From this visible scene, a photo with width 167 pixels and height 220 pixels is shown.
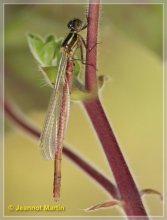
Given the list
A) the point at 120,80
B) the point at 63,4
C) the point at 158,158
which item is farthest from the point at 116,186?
the point at 63,4

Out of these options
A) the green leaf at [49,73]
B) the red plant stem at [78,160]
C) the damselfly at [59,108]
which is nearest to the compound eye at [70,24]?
the damselfly at [59,108]

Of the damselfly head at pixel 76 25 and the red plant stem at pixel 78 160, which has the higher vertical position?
the damselfly head at pixel 76 25

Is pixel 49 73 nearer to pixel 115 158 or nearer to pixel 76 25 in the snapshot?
pixel 76 25

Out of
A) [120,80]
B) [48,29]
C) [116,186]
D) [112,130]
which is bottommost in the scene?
[116,186]

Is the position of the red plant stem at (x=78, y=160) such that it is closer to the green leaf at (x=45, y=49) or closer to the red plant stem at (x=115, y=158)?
the red plant stem at (x=115, y=158)

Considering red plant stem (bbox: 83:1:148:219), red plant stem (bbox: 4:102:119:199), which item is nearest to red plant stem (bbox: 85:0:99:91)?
red plant stem (bbox: 83:1:148:219)

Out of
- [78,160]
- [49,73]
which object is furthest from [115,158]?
[49,73]

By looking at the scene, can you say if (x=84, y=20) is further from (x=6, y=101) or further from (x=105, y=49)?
(x=6, y=101)
